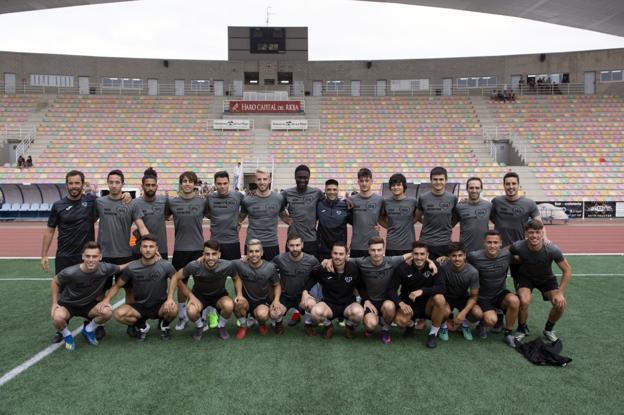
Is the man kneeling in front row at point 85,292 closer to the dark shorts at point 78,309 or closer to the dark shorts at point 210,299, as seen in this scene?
the dark shorts at point 78,309

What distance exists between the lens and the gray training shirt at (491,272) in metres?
5.48

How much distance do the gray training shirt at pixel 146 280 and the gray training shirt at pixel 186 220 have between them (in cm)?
73

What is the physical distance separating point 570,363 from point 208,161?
22.6 metres

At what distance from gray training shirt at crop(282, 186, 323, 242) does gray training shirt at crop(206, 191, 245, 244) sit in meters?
0.79

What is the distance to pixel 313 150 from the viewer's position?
26.7 m

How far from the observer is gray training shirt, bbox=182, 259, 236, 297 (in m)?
5.49

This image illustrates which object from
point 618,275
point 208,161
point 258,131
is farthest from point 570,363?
point 258,131

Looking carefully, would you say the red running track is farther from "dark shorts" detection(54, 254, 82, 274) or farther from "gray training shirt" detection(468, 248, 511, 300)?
"gray training shirt" detection(468, 248, 511, 300)

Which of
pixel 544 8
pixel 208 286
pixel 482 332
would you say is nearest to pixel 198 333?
pixel 208 286

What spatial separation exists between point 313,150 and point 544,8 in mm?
13871

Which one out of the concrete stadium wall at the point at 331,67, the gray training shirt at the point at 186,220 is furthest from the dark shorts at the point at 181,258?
the concrete stadium wall at the point at 331,67

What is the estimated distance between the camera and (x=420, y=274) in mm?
5379

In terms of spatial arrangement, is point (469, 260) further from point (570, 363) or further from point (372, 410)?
point (372, 410)

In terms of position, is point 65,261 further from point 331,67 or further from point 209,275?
point 331,67
